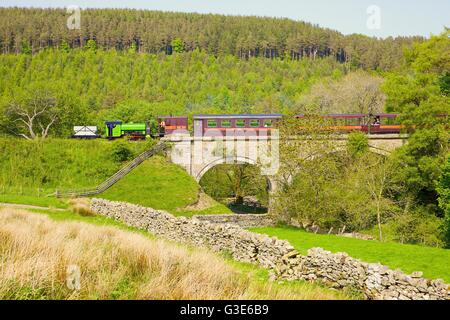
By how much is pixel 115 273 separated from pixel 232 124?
33458 millimetres

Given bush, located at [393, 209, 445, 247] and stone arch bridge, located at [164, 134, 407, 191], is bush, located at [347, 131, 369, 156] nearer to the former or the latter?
stone arch bridge, located at [164, 134, 407, 191]

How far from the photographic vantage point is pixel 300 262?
12242 mm

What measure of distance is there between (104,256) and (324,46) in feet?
474

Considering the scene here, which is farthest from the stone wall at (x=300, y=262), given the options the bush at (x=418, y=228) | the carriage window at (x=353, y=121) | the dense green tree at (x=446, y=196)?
the carriage window at (x=353, y=121)

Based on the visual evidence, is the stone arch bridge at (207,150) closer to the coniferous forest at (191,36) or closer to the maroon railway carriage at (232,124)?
the maroon railway carriage at (232,124)

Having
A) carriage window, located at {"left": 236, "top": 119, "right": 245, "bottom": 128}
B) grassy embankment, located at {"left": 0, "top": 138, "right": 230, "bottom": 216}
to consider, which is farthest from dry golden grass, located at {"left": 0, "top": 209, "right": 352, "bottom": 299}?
carriage window, located at {"left": 236, "top": 119, "right": 245, "bottom": 128}

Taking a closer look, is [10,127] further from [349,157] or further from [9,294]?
[9,294]

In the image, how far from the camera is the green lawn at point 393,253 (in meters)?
12.1

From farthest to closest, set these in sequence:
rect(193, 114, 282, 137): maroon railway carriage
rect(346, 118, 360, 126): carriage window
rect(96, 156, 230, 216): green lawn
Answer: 1. rect(346, 118, 360, 126): carriage window
2. rect(193, 114, 282, 137): maroon railway carriage
3. rect(96, 156, 230, 216): green lawn

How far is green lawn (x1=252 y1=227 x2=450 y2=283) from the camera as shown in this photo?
12.1 meters

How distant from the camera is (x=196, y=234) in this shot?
17.2m

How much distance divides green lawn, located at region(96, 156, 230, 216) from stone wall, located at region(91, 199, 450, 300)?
41.7ft
